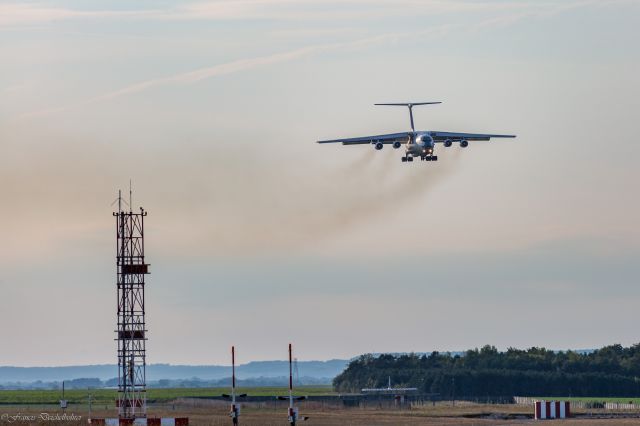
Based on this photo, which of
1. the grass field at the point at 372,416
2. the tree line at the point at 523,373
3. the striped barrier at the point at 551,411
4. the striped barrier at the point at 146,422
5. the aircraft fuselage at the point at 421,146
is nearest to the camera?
the striped barrier at the point at 146,422

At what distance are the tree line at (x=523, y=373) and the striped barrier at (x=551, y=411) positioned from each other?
6820cm

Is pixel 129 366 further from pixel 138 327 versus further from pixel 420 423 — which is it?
pixel 420 423

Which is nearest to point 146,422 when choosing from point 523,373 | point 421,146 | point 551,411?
point 551,411

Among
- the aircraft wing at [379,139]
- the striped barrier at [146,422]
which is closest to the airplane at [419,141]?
the aircraft wing at [379,139]

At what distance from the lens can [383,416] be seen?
344 feet

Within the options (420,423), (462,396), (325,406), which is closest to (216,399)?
(325,406)

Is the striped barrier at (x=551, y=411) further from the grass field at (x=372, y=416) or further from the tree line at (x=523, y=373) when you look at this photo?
the tree line at (x=523, y=373)

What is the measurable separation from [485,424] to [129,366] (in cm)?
2294

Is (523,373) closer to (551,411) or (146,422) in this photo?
(551,411)

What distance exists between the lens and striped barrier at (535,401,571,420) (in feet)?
318

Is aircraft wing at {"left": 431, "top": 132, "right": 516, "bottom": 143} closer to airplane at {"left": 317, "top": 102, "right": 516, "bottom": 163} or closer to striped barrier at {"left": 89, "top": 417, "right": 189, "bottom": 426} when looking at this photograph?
airplane at {"left": 317, "top": 102, "right": 516, "bottom": 163}

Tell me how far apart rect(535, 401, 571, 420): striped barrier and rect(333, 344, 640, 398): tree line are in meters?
68.2

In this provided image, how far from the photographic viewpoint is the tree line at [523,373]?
172m

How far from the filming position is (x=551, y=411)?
321ft
